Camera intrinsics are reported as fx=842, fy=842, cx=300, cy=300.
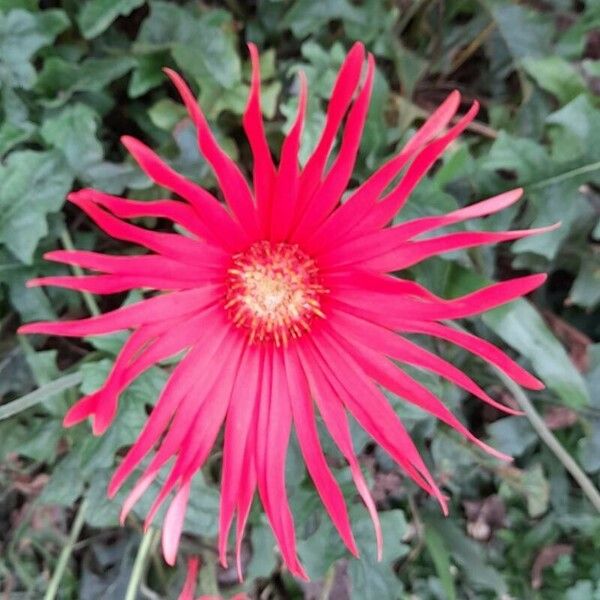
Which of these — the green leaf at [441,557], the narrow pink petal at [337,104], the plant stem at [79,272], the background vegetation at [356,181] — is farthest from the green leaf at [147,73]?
the green leaf at [441,557]

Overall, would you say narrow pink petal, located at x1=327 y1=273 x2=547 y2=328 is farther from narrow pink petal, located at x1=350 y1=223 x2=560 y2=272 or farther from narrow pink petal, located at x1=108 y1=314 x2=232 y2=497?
narrow pink petal, located at x1=108 y1=314 x2=232 y2=497

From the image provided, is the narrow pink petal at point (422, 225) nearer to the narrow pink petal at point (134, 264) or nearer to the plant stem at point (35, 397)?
the narrow pink petal at point (134, 264)

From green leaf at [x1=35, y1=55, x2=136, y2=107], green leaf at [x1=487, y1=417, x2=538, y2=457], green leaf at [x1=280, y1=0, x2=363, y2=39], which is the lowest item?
green leaf at [x1=487, y1=417, x2=538, y2=457]

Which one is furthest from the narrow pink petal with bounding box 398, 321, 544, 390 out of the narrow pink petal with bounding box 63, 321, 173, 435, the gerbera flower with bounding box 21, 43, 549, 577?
the narrow pink petal with bounding box 63, 321, 173, 435

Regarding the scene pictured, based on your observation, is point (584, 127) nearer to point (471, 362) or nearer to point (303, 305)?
point (471, 362)

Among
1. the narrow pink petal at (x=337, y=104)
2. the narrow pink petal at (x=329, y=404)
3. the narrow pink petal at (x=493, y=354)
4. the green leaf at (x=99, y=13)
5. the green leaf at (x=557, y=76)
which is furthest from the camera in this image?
the green leaf at (x=557, y=76)

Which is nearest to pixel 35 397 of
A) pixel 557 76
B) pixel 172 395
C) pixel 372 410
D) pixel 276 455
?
pixel 172 395
